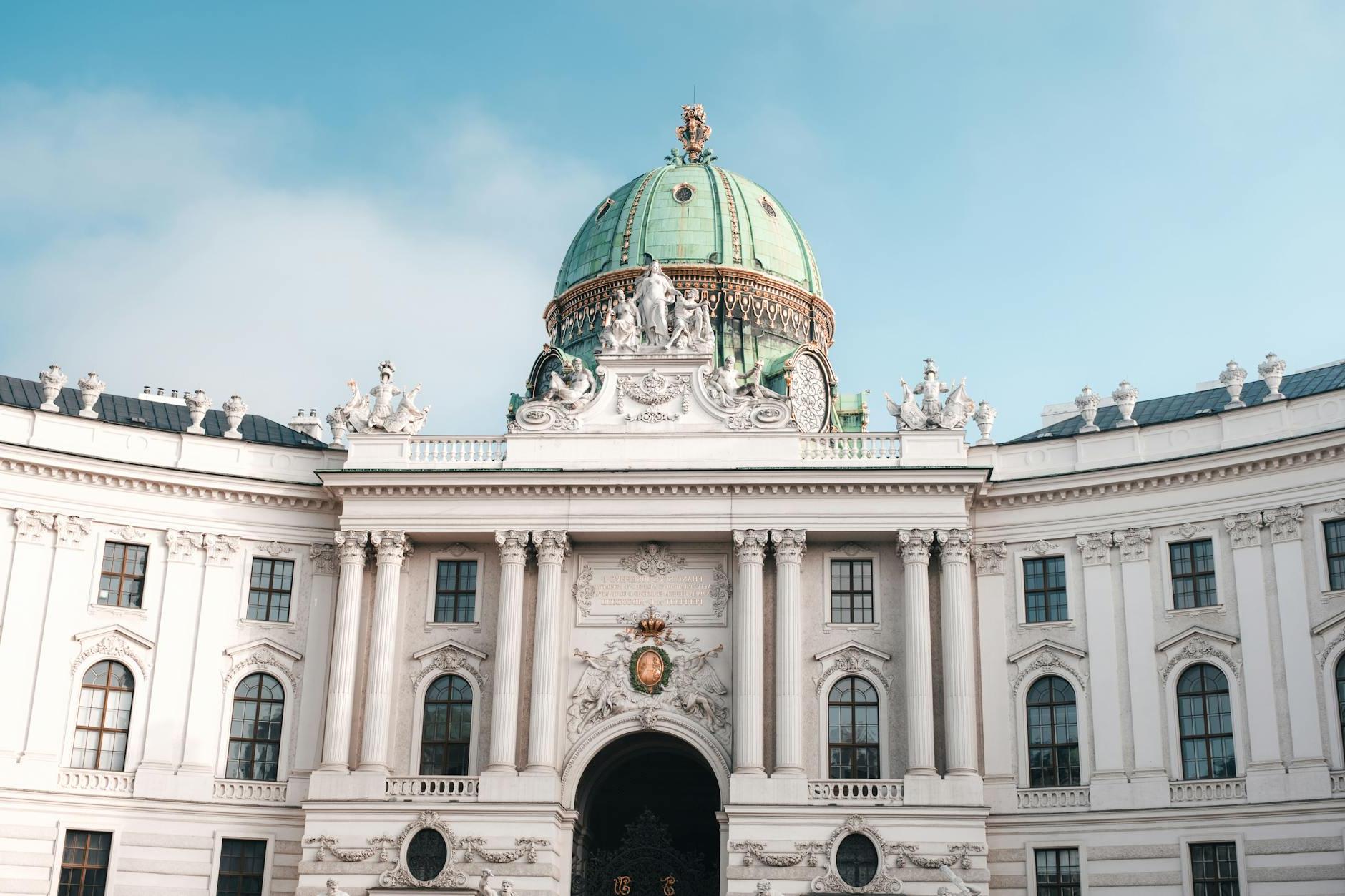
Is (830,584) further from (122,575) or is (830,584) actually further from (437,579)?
(122,575)

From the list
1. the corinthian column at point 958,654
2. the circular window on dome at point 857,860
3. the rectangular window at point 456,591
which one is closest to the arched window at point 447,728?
the rectangular window at point 456,591

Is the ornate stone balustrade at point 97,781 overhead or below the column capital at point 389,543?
below

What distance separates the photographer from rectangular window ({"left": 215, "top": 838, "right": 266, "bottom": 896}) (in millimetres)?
40281

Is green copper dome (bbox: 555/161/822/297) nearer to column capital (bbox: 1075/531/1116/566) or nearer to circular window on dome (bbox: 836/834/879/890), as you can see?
column capital (bbox: 1075/531/1116/566)

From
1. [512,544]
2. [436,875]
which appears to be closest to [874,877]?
[436,875]

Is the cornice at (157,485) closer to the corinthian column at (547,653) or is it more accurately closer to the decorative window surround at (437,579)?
the decorative window surround at (437,579)

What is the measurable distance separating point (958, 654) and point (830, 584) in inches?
149

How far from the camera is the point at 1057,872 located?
128 feet

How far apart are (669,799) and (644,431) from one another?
10470mm

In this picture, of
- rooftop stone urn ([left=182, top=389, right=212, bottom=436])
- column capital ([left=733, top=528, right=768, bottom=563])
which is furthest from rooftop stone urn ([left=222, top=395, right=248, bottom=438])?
column capital ([left=733, top=528, right=768, bottom=563])

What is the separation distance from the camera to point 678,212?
176 ft

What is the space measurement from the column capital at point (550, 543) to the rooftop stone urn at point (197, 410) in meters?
9.30

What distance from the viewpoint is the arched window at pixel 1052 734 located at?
39.8 m

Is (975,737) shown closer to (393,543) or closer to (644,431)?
(644,431)
